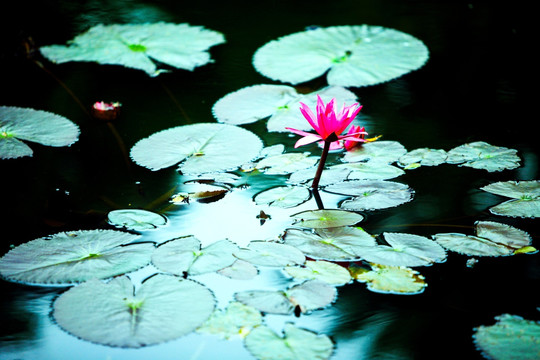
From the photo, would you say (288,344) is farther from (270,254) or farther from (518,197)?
(518,197)

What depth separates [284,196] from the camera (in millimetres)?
1697

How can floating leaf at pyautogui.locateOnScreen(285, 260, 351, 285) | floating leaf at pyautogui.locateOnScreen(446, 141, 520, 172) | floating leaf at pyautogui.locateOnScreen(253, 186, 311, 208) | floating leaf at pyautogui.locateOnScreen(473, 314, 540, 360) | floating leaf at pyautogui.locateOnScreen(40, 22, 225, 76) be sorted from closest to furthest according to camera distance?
floating leaf at pyautogui.locateOnScreen(473, 314, 540, 360), floating leaf at pyautogui.locateOnScreen(285, 260, 351, 285), floating leaf at pyautogui.locateOnScreen(253, 186, 311, 208), floating leaf at pyautogui.locateOnScreen(446, 141, 520, 172), floating leaf at pyautogui.locateOnScreen(40, 22, 225, 76)

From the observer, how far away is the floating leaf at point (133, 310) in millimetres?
1175

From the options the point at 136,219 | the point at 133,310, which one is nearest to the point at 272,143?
the point at 136,219

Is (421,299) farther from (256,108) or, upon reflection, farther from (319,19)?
(319,19)

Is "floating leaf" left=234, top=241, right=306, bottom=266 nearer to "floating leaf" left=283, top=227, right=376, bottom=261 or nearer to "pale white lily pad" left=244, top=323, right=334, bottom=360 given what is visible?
"floating leaf" left=283, top=227, right=376, bottom=261

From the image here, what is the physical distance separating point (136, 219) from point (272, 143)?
654mm

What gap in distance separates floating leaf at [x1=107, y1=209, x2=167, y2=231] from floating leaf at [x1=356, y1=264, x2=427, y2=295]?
0.61 meters

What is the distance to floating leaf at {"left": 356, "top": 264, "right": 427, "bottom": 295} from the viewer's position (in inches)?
52.1

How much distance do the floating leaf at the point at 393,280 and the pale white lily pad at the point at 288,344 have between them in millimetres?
218

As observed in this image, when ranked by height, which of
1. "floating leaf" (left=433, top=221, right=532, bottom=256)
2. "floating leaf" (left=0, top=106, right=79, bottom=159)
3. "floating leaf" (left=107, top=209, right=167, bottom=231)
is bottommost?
"floating leaf" (left=107, top=209, right=167, bottom=231)

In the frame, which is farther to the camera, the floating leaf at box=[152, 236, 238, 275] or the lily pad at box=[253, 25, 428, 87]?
the lily pad at box=[253, 25, 428, 87]

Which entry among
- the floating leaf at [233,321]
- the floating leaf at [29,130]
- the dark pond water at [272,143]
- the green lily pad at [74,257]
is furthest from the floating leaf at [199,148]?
the floating leaf at [233,321]

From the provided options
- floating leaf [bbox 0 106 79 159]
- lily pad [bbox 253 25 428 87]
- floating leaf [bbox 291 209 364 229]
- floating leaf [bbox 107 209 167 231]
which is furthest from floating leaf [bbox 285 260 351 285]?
lily pad [bbox 253 25 428 87]
